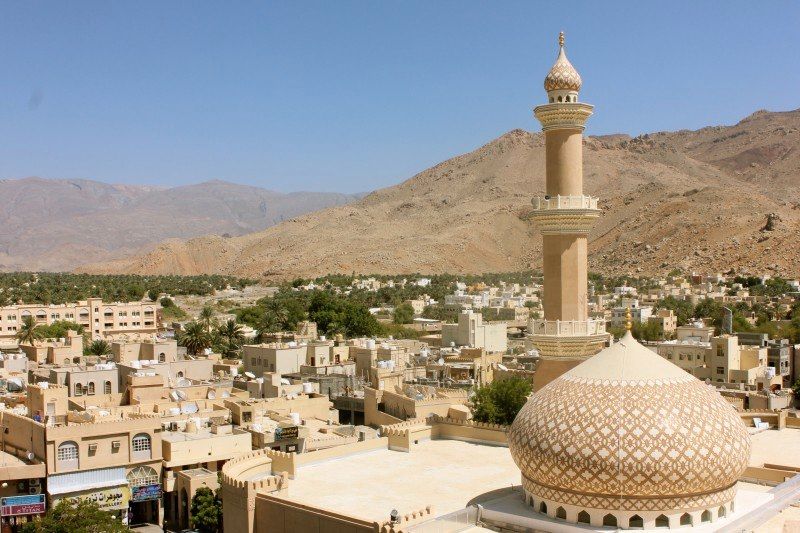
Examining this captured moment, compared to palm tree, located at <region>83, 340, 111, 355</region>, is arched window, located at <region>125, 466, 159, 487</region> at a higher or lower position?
lower

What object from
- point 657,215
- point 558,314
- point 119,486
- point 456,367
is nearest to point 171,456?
point 119,486

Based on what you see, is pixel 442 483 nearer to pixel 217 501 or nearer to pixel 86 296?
pixel 217 501

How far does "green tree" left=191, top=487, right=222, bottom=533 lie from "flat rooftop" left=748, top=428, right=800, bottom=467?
9.42m

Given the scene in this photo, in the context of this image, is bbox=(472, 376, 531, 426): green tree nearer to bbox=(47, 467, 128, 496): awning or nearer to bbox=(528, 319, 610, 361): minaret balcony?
bbox=(528, 319, 610, 361): minaret balcony

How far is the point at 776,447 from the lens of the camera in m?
16.2

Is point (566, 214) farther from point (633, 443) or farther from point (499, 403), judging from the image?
point (633, 443)

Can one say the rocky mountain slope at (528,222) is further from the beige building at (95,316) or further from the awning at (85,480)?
the awning at (85,480)

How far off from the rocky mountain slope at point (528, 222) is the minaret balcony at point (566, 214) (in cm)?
7030

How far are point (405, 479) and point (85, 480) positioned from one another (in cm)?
753

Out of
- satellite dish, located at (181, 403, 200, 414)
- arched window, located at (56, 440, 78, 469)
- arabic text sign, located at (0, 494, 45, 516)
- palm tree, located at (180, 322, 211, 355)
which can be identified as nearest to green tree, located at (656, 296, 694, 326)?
palm tree, located at (180, 322, 211, 355)

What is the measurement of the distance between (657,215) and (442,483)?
99.5 metres

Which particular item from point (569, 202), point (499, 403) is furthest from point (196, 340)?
point (569, 202)

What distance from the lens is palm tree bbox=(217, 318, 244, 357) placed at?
140 ft

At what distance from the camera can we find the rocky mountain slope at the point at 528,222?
9719 cm
